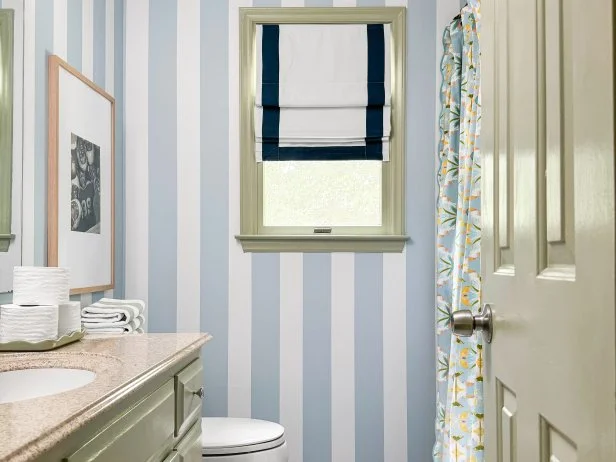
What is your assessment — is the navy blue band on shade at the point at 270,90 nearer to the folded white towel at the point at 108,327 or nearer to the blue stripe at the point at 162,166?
the blue stripe at the point at 162,166

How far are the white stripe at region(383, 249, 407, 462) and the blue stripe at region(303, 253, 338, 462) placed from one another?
249 millimetres

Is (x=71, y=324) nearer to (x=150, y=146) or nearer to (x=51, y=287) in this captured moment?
(x=51, y=287)

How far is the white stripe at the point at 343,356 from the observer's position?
302cm

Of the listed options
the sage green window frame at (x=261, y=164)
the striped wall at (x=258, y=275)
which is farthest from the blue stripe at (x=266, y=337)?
the sage green window frame at (x=261, y=164)

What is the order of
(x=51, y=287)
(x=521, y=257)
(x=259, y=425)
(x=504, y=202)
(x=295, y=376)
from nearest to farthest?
(x=521, y=257) → (x=504, y=202) → (x=51, y=287) → (x=259, y=425) → (x=295, y=376)

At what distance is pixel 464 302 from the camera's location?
2389 mm

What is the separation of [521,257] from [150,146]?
2399mm

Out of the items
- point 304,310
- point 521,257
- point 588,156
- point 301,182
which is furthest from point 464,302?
point 588,156

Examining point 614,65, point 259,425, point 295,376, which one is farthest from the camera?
point 295,376

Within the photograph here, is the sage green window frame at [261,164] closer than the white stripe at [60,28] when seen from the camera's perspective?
No

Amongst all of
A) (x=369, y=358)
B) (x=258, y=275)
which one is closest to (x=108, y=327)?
Answer: (x=258, y=275)

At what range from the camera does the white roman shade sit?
Result: 3043 millimetres

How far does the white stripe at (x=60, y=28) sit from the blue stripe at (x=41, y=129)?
45 millimetres

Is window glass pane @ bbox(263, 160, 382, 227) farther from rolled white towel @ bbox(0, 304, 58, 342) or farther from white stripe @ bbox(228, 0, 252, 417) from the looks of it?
rolled white towel @ bbox(0, 304, 58, 342)
